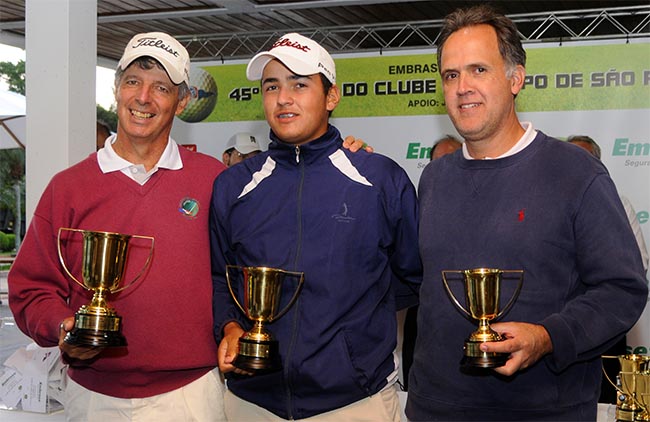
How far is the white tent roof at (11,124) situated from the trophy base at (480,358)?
731 cm

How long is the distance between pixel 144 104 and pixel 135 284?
0.69 m

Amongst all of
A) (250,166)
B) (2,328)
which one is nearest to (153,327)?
(250,166)

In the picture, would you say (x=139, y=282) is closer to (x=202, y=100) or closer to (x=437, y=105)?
(x=437, y=105)

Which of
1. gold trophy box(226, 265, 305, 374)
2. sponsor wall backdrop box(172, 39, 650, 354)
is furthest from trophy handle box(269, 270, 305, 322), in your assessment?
sponsor wall backdrop box(172, 39, 650, 354)

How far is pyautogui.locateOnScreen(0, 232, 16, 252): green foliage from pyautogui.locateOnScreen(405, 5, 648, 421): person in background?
12.6m

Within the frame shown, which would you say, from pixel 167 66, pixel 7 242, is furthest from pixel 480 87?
pixel 7 242

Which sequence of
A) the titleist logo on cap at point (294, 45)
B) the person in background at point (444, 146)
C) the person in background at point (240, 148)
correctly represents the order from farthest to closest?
the person in background at point (240, 148) < the person in background at point (444, 146) < the titleist logo on cap at point (294, 45)

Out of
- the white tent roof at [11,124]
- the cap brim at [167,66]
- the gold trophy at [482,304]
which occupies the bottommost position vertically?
the gold trophy at [482,304]

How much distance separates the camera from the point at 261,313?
275 centimetres

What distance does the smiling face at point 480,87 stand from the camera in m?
2.69

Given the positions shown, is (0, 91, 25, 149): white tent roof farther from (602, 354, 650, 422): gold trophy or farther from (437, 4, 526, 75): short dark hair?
(602, 354, 650, 422): gold trophy

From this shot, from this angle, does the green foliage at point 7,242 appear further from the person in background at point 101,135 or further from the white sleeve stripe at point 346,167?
the white sleeve stripe at point 346,167

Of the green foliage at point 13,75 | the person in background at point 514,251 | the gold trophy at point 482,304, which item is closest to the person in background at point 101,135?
the person in background at point 514,251

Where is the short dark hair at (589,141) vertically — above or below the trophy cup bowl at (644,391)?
above
